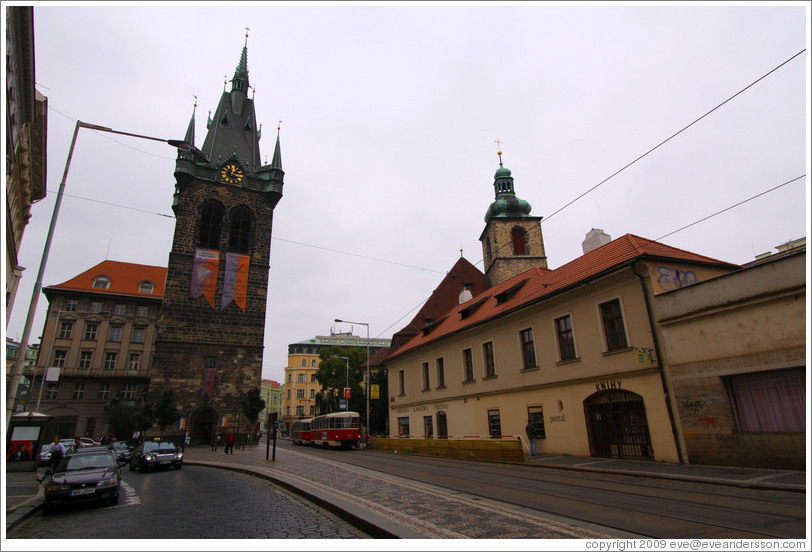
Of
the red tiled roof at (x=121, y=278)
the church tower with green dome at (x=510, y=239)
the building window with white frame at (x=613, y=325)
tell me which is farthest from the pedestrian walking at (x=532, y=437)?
the red tiled roof at (x=121, y=278)

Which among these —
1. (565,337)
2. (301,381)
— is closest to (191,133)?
(565,337)

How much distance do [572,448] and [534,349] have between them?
174 inches

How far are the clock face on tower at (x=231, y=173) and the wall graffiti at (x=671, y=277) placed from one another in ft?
138

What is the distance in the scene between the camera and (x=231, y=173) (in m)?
46.6

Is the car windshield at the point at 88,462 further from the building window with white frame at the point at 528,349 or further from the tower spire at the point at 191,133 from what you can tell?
the tower spire at the point at 191,133

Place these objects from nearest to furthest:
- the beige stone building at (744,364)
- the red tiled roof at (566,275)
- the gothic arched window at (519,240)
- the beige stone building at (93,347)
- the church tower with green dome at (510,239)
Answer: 1. the beige stone building at (744,364)
2. the red tiled roof at (566,275)
3. the beige stone building at (93,347)
4. the church tower with green dome at (510,239)
5. the gothic arched window at (519,240)

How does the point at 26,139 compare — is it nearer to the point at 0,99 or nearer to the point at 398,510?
the point at 0,99

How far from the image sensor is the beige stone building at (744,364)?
11266mm

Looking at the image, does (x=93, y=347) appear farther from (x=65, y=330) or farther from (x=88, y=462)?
(x=88, y=462)

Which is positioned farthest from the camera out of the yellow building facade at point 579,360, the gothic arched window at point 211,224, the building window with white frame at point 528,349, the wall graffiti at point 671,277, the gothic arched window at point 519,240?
the gothic arched window at point 519,240

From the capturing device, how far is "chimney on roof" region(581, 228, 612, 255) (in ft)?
77.1

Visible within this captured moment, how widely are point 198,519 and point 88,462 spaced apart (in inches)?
211

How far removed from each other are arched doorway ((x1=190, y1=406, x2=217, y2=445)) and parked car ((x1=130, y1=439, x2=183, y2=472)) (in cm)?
1790

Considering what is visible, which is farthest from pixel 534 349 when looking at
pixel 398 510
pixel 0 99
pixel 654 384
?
pixel 0 99
